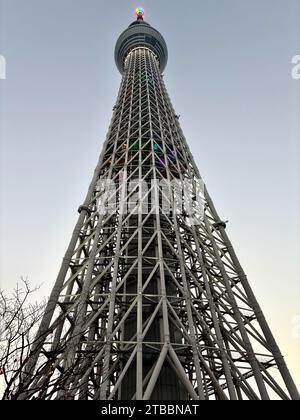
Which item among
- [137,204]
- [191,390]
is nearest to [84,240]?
[137,204]

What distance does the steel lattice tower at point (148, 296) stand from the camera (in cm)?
1109

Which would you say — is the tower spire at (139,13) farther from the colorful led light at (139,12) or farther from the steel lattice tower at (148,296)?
the steel lattice tower at (148,296)

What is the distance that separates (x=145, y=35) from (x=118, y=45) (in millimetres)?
4888

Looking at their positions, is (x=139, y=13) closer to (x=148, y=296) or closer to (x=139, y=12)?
(x=139, y=12)

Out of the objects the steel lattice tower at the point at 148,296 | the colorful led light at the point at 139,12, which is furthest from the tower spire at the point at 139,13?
the steel lattice tower at the point at 148,296

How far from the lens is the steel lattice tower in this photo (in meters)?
11.1

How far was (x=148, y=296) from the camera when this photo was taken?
13.6m

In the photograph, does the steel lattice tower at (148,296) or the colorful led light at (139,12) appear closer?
the steel lattice tower at (148,296)

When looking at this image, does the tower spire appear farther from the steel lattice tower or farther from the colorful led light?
the steel lattice tower

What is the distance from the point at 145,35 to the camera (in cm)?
4788

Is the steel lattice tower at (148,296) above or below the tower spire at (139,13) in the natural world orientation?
below

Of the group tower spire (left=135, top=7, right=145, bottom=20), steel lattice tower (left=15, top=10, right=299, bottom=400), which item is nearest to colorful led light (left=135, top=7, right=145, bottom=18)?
tower spire (left=135, top=7, right=145, bottom=20)
